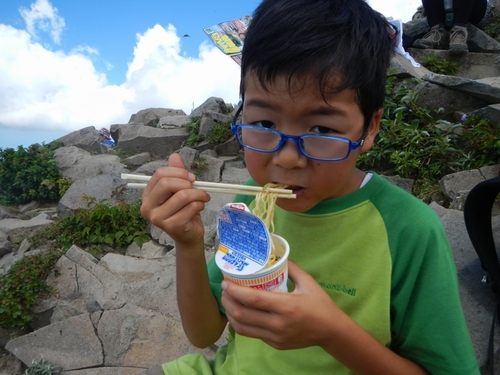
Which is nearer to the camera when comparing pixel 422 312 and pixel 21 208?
pixel 422 312

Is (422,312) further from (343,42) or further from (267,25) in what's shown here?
(267,25)

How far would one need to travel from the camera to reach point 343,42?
55.9 inches

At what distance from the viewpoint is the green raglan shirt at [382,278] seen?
1401 mm

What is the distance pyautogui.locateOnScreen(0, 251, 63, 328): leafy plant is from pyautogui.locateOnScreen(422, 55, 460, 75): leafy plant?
845cm

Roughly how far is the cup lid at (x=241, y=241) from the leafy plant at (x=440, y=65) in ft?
29.3

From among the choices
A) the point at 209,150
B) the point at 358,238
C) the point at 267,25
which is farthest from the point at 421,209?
the point at 209,150

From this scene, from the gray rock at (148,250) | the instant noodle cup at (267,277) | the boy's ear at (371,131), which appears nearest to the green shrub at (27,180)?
the gray rock at (148,250)

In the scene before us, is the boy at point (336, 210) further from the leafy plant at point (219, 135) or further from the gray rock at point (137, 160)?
the gray rock at point (137, 160)

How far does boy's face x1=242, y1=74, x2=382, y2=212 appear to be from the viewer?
1.37 m

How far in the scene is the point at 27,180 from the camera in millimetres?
9109

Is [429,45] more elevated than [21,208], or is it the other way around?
[429,45]

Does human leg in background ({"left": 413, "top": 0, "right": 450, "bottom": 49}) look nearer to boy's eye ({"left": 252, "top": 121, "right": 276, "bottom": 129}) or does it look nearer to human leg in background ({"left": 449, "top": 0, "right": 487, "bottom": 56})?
human leg in background ({"left": 449, "top": 0, "right": 487, "bottom": 56})

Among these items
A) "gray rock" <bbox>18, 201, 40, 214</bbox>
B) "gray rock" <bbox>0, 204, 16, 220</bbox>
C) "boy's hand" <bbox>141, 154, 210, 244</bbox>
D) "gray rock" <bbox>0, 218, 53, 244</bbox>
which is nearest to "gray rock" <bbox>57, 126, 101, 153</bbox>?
"gray rock" <bbox>18, 201, 40, 214</bbox>

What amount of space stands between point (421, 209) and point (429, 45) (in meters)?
9.64
